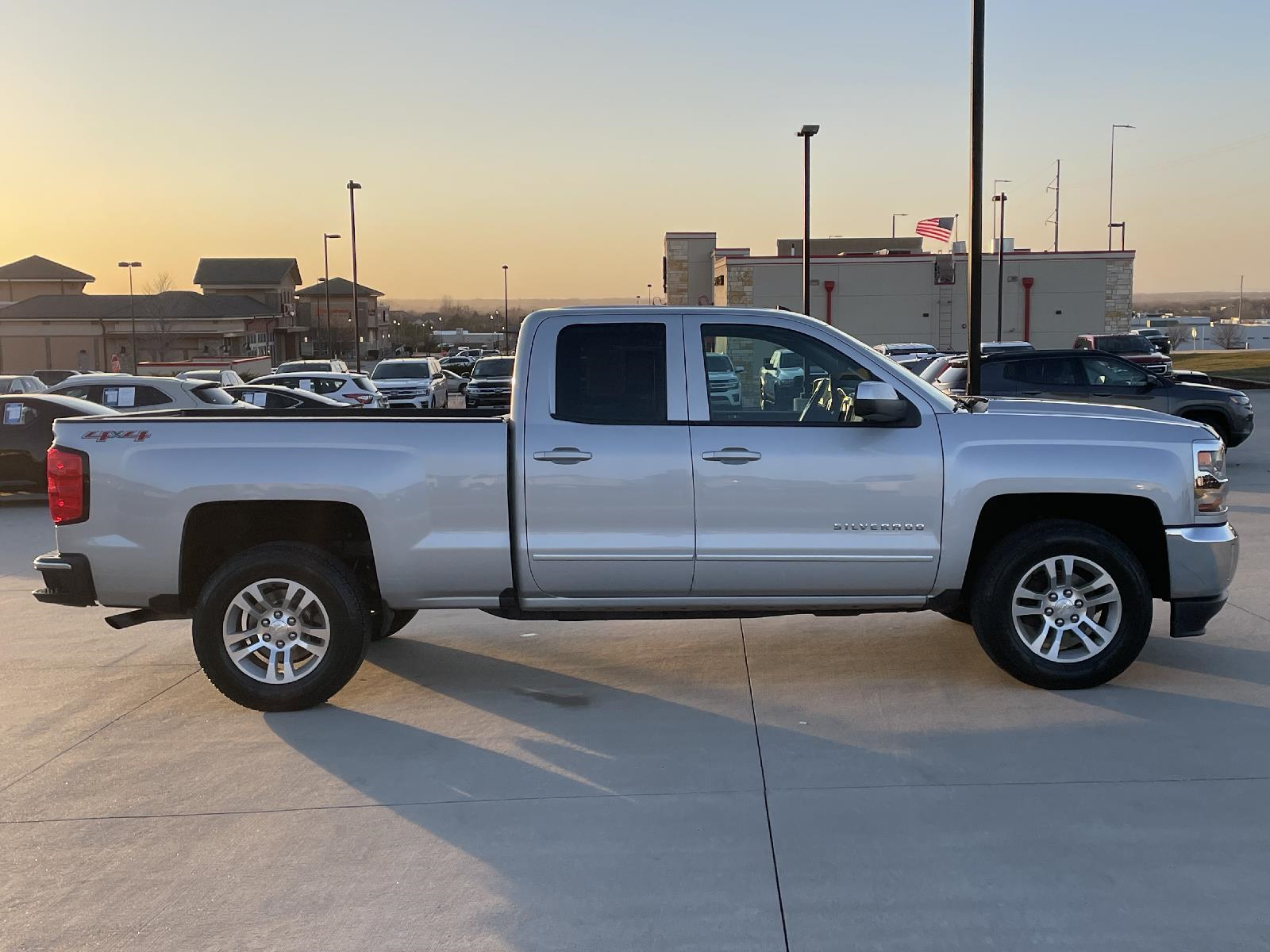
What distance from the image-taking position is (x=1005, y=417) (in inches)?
245

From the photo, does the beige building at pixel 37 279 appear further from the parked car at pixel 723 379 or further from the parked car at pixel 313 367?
the parked car at pixel 723 379

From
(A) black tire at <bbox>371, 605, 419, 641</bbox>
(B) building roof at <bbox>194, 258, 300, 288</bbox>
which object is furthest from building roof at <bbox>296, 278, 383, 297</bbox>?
(A) black tire at <bbox>371, 605, 419, 641</bbox>

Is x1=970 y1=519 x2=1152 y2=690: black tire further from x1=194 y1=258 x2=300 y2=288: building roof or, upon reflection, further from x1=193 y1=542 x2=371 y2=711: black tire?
x1=194 y1=258 x2=300 y2=288: building roof

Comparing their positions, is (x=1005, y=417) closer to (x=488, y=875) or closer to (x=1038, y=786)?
(x=1038, y=786)

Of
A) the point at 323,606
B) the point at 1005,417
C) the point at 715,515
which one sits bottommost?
the point at 323,606

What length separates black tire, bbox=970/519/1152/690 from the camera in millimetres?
6141

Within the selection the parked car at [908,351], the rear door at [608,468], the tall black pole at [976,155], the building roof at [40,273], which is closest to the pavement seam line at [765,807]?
the rear door at [608,468]

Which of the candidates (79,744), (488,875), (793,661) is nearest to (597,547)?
(793,661)

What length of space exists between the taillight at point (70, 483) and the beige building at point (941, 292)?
50.1m

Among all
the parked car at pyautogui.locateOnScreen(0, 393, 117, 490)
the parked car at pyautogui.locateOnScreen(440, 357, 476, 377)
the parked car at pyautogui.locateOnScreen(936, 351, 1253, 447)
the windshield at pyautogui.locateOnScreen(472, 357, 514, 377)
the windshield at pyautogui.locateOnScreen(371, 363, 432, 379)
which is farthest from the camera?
the parked car at pyautogui.locateOnScreen(440, 357, 476, 377)

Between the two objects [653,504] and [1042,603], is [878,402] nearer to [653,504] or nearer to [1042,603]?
[653,504]

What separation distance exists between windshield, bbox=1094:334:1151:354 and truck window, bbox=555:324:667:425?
32.9 m

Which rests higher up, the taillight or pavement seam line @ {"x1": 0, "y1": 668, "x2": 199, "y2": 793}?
the taillight

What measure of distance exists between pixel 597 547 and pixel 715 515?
0.64 metres
